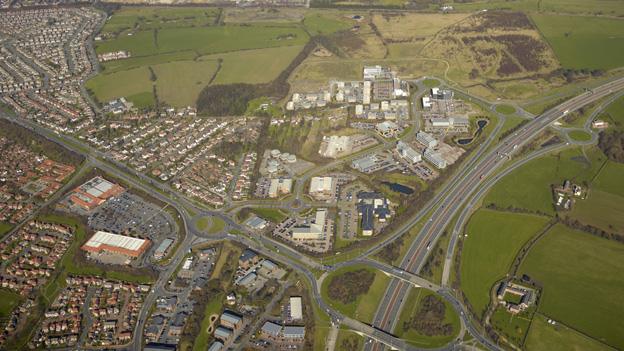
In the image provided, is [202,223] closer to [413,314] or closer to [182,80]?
[413,314]

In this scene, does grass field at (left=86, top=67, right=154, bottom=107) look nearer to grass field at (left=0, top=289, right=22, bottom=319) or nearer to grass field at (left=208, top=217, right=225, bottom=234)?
grass field at (left=208, top=217, right=225, bottom=234)

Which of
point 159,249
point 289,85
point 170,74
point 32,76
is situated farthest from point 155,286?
point 32,76

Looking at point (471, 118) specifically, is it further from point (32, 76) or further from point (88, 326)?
point (32, 76)

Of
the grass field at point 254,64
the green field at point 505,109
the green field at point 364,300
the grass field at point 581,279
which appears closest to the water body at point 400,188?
the green field at point 364,300

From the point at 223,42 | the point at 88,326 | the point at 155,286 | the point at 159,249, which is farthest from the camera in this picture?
the point at 223,42

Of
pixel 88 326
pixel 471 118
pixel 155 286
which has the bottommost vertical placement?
pixel 88 326

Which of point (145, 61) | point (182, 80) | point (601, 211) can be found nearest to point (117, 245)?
point (182, 80)

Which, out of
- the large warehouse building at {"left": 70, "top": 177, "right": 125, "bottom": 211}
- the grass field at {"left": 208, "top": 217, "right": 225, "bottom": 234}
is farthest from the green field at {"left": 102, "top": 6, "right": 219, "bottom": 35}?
the grass field at {"left": 208, "top": 217, "right": 225, "bottom": 234}
